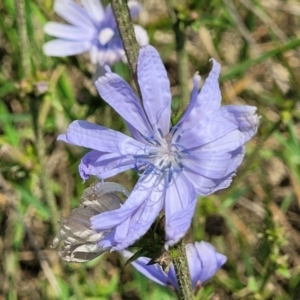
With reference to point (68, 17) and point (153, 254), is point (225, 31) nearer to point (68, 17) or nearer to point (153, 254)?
point (68, 17)

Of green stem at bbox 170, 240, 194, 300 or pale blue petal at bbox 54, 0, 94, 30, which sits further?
pale blue petal at bbox 54, 0, 94, 30

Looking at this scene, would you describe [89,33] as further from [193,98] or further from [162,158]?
[193,98]

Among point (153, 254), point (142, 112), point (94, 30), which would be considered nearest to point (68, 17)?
point (94, 30)

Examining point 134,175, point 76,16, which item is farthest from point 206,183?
point 76,16

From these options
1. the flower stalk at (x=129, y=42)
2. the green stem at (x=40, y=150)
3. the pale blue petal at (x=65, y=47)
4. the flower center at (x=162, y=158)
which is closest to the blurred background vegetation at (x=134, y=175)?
the green stem at (x=40, y=150)

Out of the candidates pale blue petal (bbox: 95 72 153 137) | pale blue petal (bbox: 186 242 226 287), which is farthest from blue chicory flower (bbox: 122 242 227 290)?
pale blue petal (bbox: 95 72 153 137)

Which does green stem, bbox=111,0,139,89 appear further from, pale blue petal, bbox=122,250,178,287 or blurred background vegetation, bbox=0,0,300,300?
blurred background vegetation, bbox=0,0,300,300
